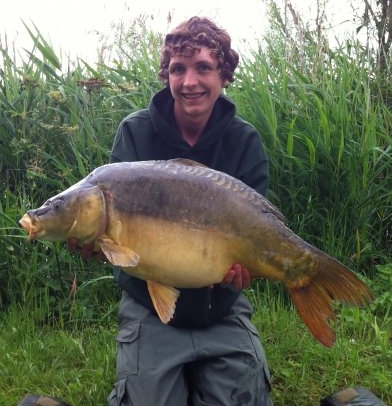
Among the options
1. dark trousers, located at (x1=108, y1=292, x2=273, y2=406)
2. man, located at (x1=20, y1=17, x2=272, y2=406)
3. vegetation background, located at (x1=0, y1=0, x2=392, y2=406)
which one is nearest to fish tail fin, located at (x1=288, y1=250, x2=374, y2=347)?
man, located at (x1=20, y1=17, x2=272, y2=406)

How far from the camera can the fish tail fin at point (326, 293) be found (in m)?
1.88

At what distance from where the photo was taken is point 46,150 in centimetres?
346

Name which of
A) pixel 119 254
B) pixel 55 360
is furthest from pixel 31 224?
pixel 55 360

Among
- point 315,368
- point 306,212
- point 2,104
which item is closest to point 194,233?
point 315,368

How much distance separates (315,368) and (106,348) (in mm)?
836

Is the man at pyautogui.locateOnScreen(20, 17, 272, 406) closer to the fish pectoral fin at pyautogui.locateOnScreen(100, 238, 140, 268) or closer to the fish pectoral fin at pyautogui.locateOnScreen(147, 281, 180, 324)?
the fish pectoral fin at pyautogui.locateOnScreen(147, 281, 180, 324)

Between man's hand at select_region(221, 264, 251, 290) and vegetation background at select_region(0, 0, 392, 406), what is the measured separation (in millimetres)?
655

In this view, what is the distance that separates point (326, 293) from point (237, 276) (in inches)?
10.4

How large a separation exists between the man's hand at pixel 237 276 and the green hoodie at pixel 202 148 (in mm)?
306

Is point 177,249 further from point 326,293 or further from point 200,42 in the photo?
point 200,42

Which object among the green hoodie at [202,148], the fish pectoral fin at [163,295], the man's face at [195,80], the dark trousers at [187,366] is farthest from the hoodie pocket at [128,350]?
the man's face at [195,80]

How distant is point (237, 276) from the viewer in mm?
1932

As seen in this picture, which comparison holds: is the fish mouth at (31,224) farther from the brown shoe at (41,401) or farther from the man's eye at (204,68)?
the man's eye at (204,68)

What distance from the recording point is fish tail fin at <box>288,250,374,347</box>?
1.88 metres
